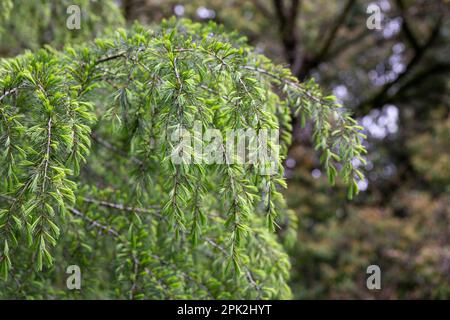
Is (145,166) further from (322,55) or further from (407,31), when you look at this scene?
(407,31)

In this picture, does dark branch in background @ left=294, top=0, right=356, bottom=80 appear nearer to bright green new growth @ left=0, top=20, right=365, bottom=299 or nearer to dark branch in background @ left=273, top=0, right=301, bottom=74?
dark branch in background @ left=273, top=0, right=301, bottom=74

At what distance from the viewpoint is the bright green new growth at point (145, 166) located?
1.50 metres

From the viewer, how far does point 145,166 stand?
2.00 metres

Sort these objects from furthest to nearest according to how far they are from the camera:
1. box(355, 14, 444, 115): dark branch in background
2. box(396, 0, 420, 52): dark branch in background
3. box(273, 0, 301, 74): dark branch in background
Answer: box(355, 14, 444, 115): dark branch in background → box(273, 0, 301, 74): dark branch in background → box(396, 0, 420, 52): dark branch in background

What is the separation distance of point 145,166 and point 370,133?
221 inches

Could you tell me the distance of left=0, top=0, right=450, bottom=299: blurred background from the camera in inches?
211

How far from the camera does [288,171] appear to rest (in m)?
7.13

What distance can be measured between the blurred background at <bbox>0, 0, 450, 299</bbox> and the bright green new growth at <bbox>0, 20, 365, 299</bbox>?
235 centimetres

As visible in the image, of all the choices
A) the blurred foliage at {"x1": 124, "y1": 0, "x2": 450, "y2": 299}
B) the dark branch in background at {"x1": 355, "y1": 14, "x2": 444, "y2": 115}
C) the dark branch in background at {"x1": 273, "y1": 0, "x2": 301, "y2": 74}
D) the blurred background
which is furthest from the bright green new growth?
the dark branch in background at {"x1": 355, "y1": 14, "x2": 444, "y2": 115}

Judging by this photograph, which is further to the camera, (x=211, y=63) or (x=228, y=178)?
(x=211, y=63)

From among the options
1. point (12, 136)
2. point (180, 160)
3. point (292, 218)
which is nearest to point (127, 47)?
point (12, 136)

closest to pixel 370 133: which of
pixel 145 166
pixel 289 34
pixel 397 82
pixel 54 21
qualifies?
pixel 397 82
